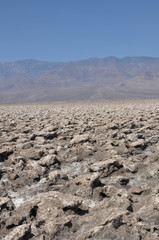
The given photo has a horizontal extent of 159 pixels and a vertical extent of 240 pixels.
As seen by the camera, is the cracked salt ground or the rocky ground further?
the cracked salt ground

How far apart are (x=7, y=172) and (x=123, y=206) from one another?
83.9 inches

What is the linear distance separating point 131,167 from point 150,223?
1.85m

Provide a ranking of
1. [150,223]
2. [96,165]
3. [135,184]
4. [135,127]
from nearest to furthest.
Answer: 1. [150,223]
2. [135,184]
3. [96,165]
4. [135,127]

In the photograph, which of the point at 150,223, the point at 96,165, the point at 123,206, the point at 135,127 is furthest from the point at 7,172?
the point at 135,127

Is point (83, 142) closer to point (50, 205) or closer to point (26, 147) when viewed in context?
point (26, 147)

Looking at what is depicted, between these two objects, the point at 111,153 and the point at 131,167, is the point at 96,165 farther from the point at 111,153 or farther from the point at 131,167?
the point at 111,153

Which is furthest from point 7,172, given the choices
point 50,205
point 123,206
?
point 123,206

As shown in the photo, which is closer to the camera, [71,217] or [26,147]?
[71,217]

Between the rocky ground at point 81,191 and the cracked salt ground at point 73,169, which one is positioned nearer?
the rocky ground at point 81,191

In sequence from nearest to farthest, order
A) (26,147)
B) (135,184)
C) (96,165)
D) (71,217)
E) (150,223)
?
(150,223)
(71,217)
(135,184)
(96,165)
(26,147)

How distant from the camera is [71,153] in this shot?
562 cm

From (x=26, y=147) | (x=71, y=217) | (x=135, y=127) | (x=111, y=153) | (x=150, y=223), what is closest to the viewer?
(x=150, y=223)

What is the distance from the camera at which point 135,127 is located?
28.7ft

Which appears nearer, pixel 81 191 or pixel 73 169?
pixel 81 191
